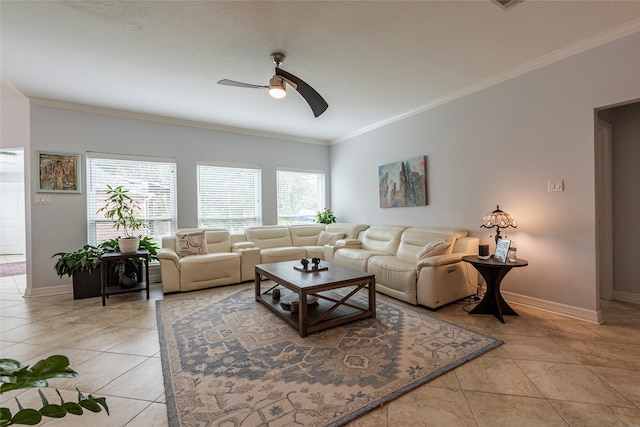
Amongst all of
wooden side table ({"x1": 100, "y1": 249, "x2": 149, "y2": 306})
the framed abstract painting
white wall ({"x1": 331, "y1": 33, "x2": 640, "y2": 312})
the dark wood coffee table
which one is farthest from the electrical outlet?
wooden side table ({"x1": 100, "y1": 249, "x2": 149, "y2": 306})

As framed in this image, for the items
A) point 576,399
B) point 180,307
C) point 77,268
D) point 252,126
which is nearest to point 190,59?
point 252,126

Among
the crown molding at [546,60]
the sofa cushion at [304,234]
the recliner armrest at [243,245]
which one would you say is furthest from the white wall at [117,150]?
the crown molding at [546,60]

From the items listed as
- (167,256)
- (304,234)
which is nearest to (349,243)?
(304,234)

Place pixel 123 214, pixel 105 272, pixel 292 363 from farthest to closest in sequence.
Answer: pixel 123 214, pixel 105 272, pixel 292 363

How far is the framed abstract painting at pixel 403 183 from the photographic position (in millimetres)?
4520

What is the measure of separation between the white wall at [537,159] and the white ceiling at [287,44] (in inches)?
9.4

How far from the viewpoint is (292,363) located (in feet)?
7.11

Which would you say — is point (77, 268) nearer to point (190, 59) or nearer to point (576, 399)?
point (190, 59)

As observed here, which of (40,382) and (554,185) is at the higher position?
(554,185)

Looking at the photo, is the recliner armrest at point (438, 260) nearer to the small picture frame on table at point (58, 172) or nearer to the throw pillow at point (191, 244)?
the throw pillow at point (191, 244)

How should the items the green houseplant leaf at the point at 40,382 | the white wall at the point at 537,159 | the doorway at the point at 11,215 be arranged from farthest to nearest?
1. the doorway at the point at 11,215
2. the white wall at the point at 537,159
3. the green houseplant leaf at the point at 40,382

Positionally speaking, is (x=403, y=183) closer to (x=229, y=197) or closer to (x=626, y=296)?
(x=626, y=296)

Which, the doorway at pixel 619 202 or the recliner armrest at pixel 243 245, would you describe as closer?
the doorway at pixel 619 202

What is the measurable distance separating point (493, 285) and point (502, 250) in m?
0.38
